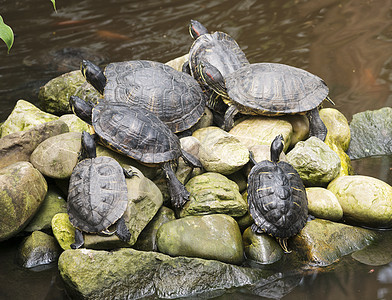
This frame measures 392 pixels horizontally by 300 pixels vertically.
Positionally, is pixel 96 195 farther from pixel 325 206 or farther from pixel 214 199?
pixel 325 206

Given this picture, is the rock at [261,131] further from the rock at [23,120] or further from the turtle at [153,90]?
the rock at [23,120]

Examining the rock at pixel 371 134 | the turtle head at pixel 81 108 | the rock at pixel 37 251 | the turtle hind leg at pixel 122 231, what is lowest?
the rock at pixel 371 134

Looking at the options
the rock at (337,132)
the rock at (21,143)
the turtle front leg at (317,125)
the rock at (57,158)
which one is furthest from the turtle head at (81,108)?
the rock at (337,132)

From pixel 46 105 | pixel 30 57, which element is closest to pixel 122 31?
pixel 30 57

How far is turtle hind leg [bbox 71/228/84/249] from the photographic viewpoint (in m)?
3.65

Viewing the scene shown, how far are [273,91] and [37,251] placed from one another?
2.75 meters

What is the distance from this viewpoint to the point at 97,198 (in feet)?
12.1

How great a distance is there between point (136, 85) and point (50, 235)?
66.1 inches

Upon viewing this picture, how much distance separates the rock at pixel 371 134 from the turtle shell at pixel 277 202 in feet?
5.44

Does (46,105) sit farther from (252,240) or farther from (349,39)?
(349,39)

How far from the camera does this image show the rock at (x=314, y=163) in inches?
174

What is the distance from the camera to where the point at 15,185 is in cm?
391

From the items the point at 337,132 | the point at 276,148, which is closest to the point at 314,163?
the point at 276,148

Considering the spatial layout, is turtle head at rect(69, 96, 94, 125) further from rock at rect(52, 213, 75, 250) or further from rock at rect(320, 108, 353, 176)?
rock at rect(320, 108, 353, 176)
